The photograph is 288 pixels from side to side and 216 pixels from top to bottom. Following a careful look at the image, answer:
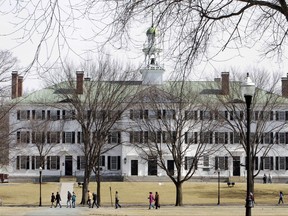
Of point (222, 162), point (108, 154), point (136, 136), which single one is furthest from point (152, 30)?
point (108, 154)

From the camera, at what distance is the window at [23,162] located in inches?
2918

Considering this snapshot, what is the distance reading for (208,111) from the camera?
51875mm

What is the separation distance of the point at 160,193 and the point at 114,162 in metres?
18.5

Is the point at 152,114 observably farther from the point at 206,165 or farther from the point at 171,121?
the point at 206,165

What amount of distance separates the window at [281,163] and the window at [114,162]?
19.4 m

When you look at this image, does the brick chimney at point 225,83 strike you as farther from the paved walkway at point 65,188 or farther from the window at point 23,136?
the window at point 23,136

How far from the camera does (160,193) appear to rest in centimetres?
5681

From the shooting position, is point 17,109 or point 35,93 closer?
point 17,109

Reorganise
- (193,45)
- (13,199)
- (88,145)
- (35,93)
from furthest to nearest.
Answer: (35,93) < (13,199) < (88,145) < (193,45)

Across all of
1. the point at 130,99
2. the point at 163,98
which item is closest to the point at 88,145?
the point at 130,99

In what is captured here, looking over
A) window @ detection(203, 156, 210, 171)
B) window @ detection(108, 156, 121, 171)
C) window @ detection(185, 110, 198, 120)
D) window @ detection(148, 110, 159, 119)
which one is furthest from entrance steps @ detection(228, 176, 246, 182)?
window @ detection(185, 110, 198, 120)

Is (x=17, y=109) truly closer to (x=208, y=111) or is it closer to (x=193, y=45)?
(x=208, y=111)

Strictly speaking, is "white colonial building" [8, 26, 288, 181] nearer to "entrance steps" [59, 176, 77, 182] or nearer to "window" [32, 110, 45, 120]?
"window" [32, 110, 45, 120]

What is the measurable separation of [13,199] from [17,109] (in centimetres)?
2141
